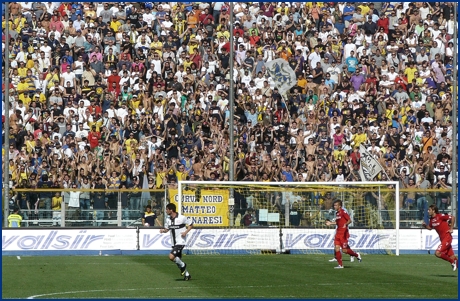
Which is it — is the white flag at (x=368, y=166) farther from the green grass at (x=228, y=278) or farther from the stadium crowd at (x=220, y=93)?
the green grass at (x=228, y=278)

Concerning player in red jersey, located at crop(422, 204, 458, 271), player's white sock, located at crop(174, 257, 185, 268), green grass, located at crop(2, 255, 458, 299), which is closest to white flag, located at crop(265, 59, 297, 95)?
green grass, located at crop(2, 255, 458, 299)

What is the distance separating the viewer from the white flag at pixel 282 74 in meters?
36.0

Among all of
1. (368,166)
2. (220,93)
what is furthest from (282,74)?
(368,166)

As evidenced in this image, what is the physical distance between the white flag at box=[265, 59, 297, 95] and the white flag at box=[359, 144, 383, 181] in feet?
15.6

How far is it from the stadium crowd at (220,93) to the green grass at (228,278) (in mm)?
5411

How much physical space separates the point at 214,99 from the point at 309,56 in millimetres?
4605

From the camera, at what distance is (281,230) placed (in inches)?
1275

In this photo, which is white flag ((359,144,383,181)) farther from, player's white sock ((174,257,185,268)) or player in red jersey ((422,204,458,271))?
player's white sock ((174,257,185,268))

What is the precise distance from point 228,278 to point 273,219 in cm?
1050


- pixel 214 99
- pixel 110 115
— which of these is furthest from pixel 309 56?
pixel 110 115

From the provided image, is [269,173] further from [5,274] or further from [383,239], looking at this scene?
[5,274]

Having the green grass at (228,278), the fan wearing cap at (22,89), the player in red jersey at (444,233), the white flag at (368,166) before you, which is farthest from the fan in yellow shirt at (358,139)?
the fan wearing cap at (22,89)

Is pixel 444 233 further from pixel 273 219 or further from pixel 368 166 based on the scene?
pixel 273 219

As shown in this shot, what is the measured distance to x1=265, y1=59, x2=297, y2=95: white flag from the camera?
36000 mm
